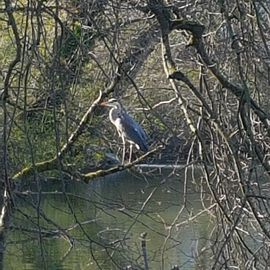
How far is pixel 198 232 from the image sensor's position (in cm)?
626

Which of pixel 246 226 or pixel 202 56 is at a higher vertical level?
pixel 202 56

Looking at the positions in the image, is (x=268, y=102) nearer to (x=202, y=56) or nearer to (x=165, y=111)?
(x=202, y=56)

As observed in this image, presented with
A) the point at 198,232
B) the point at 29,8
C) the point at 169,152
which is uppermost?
the point at 29,8

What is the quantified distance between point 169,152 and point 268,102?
99 centimetres

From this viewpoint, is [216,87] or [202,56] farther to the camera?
[216,87]

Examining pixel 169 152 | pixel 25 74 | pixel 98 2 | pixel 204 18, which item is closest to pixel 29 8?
pixel 25 74

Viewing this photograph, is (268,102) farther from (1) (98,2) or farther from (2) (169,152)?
(2) (169,152)

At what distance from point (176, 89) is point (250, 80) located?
233mm

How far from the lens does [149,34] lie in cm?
307

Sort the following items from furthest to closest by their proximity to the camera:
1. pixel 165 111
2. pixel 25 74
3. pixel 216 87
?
1. pixel 165 111
2. pixel 216 87
3. pixel 25 74

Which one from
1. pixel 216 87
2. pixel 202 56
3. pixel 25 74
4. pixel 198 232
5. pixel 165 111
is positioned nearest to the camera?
pixel 25 74

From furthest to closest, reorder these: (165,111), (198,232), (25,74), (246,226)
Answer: (198,232) < (165,111) < (246,226) < (25,74)

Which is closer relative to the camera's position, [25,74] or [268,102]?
[25,74]

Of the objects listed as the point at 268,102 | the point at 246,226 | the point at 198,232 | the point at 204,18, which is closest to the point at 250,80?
the point at 268,102
